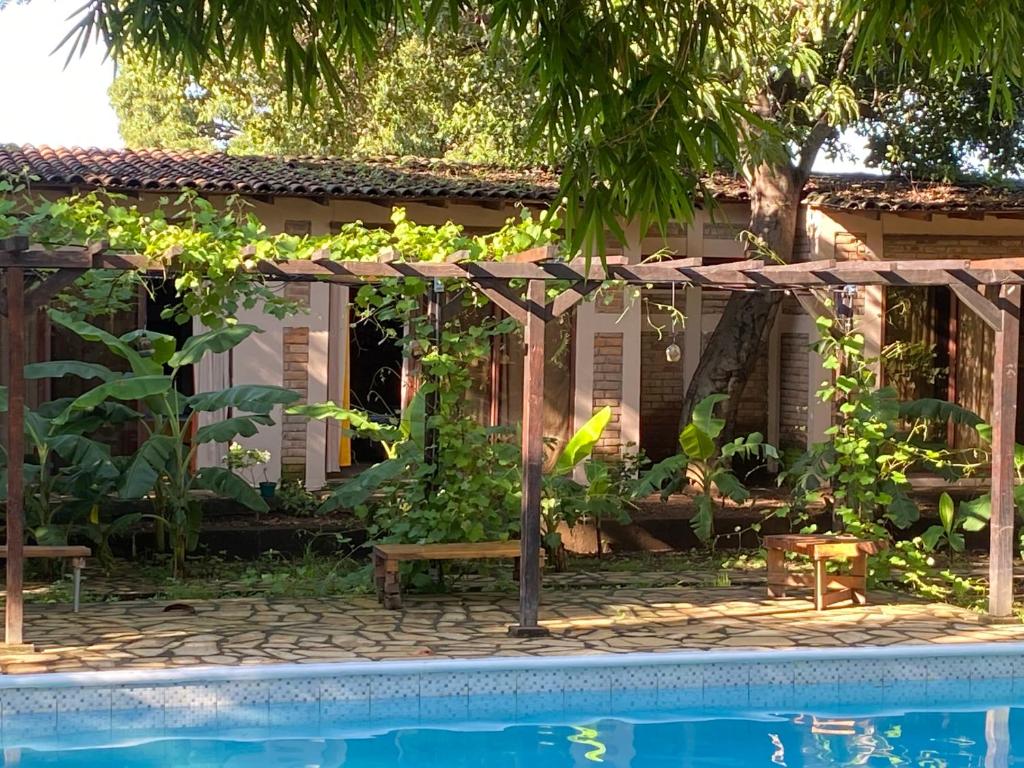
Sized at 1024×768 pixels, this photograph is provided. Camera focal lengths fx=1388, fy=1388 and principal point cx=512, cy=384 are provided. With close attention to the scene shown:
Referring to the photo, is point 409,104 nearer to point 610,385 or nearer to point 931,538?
point 610,385

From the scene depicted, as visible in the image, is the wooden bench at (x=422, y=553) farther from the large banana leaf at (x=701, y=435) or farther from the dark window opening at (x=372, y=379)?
the dark window opening at (x=372, y=379)

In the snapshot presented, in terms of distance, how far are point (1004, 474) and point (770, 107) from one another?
5.28 metres

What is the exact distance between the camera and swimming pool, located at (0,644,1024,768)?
7.64 m

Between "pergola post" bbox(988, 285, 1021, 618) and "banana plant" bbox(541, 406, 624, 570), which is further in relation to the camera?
"banana plant" bbox(541, 406, 624, 570)

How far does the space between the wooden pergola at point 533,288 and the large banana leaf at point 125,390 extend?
1.35 m

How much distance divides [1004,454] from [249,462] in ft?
23.9

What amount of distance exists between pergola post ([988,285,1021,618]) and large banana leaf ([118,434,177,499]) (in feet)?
20.9

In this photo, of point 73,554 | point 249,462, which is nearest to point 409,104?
point 249,462

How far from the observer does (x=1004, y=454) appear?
10.1 metres

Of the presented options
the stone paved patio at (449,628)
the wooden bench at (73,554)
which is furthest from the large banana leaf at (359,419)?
the wooden bench at (73,554)

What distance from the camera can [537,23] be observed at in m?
3.77

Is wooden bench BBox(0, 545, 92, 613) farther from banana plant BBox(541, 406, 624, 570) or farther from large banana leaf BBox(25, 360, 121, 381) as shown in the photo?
banana plant BBox(541, 406, 624, 570)

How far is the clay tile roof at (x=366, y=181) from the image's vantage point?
13.6 meters

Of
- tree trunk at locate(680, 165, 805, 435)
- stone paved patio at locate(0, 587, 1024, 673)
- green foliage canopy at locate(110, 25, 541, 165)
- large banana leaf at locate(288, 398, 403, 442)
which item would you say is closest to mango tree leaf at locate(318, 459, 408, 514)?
large banana leaf at locate(288, 398, 403, 442)
